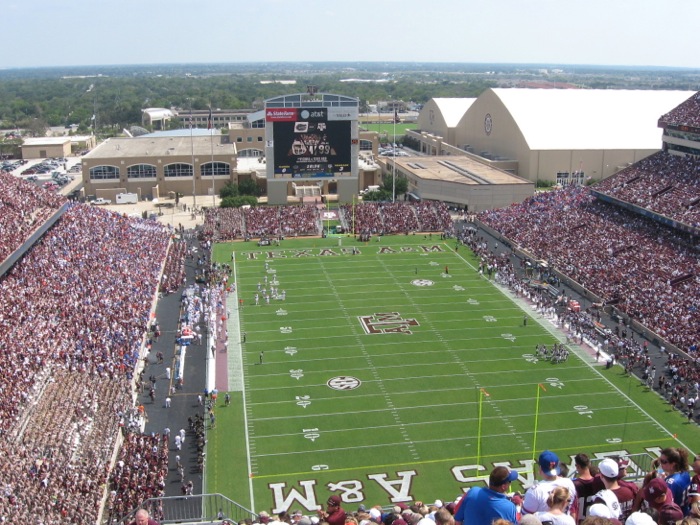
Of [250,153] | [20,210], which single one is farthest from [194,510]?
[250,153]

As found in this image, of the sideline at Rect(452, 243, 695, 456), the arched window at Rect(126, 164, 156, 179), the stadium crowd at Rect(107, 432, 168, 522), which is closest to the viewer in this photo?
the stadium crowd at Rect(107, 432, 168, 522)

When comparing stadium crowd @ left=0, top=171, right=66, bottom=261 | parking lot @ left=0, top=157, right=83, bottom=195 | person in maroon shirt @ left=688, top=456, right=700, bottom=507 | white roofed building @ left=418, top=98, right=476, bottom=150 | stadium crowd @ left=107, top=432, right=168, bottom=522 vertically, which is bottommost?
stadium crowd @ left=107, top=432, right=168, bottom=522

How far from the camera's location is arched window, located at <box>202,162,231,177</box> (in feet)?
194

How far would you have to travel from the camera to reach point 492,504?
6.61 m

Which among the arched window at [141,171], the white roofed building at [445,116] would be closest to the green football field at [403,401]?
the arched window at [141,171]

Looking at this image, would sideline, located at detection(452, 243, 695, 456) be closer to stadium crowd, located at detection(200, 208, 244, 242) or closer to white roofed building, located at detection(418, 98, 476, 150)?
stadium crowd, located at detection(200, 208, 244, 242)

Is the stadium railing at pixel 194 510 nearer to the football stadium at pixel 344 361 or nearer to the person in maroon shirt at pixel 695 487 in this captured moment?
the football stadium at pixel 344 361

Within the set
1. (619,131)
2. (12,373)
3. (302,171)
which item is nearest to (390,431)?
(12,373)

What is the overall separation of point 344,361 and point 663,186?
24.4 metres

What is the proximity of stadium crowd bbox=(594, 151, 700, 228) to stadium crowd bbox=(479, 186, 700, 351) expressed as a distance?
97cm

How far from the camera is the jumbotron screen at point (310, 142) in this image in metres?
50.5

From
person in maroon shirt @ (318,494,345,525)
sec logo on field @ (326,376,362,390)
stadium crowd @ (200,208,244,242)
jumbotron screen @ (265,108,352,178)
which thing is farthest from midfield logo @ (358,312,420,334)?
person in maroon shirt @ (318,494,345,525)

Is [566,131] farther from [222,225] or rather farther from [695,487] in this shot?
[695,487]

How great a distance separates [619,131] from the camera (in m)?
63.1
